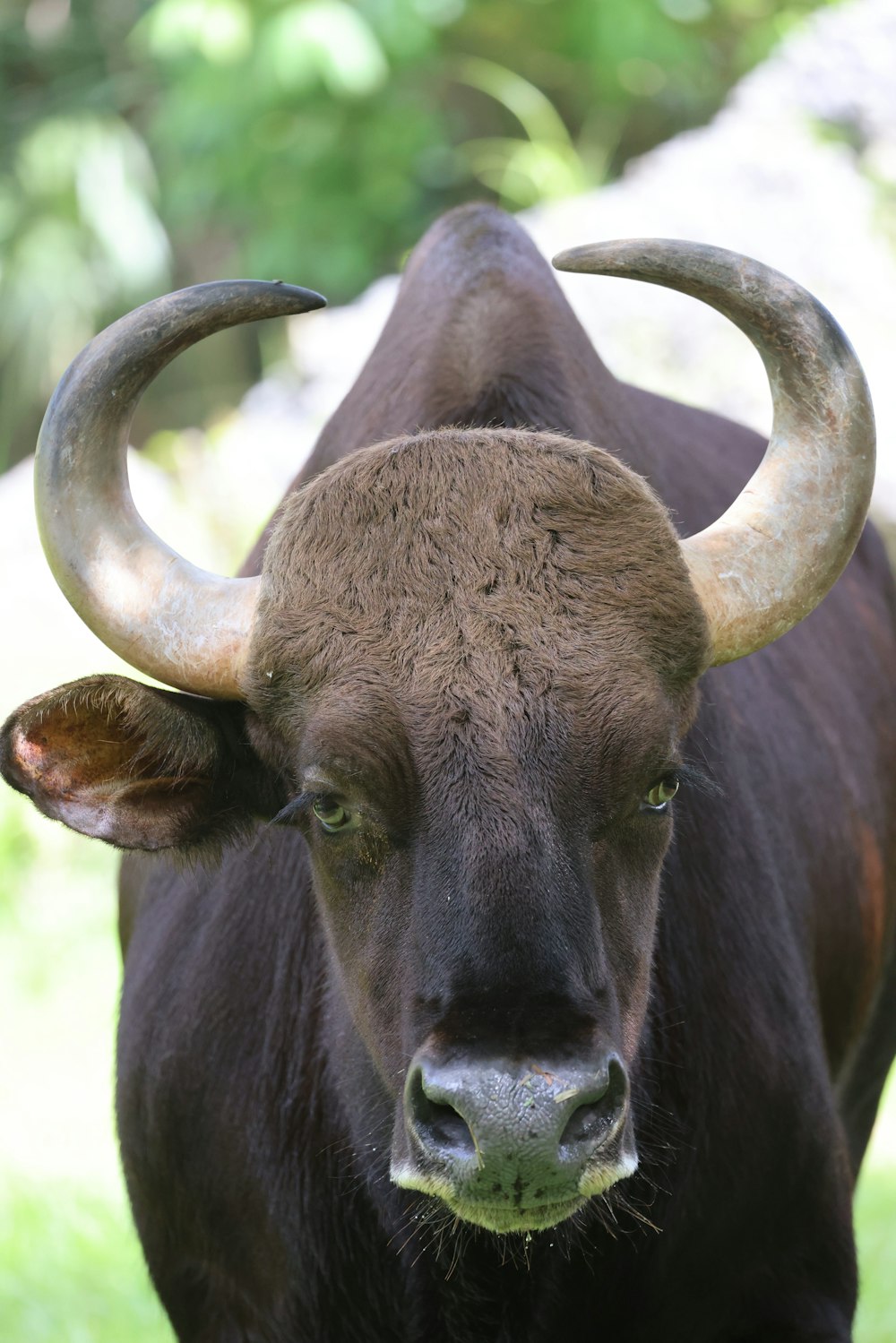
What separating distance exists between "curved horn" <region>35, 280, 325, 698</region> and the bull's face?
6.0 inches

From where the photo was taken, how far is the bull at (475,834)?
3.06 m

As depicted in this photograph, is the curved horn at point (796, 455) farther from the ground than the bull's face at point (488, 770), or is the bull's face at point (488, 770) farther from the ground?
the curved horn at point (796, 455)

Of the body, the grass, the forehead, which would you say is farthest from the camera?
the grass

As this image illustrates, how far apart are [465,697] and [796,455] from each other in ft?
3.39

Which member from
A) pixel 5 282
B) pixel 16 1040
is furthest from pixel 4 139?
pixel 16 1040

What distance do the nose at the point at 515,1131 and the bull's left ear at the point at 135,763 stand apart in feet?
3.43

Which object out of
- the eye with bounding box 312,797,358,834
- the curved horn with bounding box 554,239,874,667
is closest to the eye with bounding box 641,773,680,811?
the curved horn with bounding box 554,239,874,667

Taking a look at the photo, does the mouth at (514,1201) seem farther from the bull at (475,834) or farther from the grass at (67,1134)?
the grass at (67,1134)

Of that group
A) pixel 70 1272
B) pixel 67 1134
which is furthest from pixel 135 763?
pixel 67 1134

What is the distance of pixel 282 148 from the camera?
16625mm

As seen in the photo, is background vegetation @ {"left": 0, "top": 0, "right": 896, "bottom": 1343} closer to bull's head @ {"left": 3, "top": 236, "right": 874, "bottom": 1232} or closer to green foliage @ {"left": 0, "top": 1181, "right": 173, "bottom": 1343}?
green foliage @ {"left": 0, "top": 1181, "right": 173, "bottom": 1343}

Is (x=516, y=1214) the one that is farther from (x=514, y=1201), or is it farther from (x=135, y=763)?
(x=135, y=763)

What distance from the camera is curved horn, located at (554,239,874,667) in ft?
11.9

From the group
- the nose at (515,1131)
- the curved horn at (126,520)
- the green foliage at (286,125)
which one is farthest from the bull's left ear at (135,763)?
the green foliage at (286,125)
